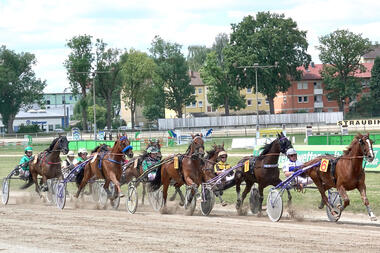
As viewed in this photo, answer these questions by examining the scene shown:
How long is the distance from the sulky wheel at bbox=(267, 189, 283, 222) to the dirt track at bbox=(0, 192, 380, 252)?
0.70ft

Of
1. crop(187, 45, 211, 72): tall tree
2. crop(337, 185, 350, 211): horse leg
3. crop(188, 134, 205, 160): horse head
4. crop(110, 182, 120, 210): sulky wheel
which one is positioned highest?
crop(187, 45, 211, 72): tall tree

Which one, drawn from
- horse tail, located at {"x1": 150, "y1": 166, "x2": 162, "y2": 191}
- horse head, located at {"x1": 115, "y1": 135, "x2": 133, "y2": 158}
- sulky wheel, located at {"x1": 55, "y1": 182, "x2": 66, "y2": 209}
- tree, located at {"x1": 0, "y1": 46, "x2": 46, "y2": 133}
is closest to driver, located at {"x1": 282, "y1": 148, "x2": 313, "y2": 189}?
horse tail, located at {"x1": 150, "y1": 166, "x2": 162, "y2": 191}

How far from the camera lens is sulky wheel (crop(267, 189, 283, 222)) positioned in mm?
13047

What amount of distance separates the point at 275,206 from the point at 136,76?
3010 inches

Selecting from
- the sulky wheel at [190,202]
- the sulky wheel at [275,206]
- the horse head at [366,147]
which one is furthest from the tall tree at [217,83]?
the horse head at [366,147]

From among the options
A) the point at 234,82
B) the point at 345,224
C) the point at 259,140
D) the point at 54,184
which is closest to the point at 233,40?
the point at 234,82

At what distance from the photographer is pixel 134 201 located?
50.8 ft

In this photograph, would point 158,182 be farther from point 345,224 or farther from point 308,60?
point 308,60

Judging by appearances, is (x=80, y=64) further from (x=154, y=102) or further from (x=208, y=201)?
(x=208, y=201)

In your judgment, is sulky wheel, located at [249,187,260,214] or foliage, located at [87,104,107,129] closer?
sulky wheel, located at [249,187,260,214]

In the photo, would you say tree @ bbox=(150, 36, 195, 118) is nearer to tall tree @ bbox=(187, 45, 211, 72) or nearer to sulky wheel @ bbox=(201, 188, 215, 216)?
tall tree @ bbox=(187, 45, 211, 72)

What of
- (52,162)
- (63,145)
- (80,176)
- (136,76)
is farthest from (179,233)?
(136,76)

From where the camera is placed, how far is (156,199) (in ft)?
53.3

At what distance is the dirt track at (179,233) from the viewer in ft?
31.6
